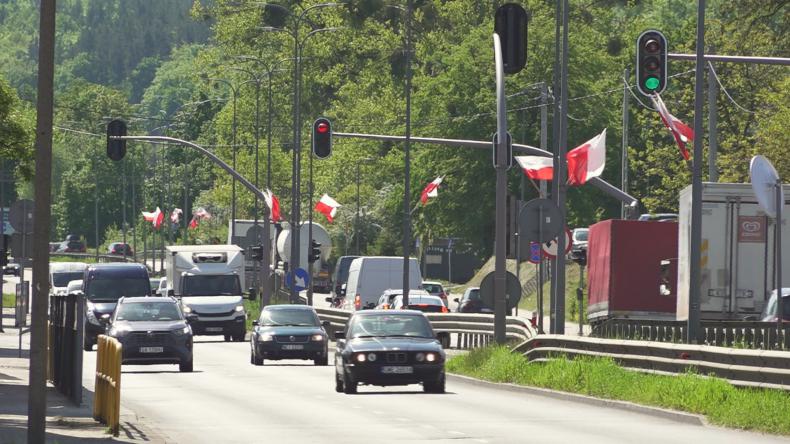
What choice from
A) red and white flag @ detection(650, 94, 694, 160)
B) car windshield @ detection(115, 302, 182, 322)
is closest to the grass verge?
car windshield @ detection(115, 302, 182, 322)

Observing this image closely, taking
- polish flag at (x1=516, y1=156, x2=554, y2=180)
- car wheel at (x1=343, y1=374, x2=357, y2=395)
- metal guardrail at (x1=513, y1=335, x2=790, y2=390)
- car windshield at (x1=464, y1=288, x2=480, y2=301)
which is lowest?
car wheel at (x1=343, y1=374, x2=357, y2=395)

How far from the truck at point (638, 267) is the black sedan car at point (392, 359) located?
36.4 feet

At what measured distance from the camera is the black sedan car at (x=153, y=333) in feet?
128

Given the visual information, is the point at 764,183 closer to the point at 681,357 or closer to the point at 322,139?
the point at 681,357

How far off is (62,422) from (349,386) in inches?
378

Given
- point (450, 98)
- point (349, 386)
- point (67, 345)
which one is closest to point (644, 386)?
point (349, 386)

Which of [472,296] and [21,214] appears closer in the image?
[21,214]

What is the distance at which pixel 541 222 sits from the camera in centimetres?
3297

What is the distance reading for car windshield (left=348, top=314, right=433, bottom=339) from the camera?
31.1 meters

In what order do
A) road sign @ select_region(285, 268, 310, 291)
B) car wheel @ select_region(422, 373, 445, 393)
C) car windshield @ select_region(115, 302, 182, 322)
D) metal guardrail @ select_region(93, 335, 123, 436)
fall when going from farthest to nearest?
road sign @ select_region(285, 268, 310, 291) → car windshield @ select_region(115, 302, 182, 322) → car wheel @ select_region(422, 373, 445, 393) → metal guardrail @ select_region(93, 335, 123, 436)

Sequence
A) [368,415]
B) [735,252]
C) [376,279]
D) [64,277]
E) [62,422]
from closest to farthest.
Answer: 1. [62,422]
2. [368,415]
3. [735,252]
4. [376,279]
5. [64,277]

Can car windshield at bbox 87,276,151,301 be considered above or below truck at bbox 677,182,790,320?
below

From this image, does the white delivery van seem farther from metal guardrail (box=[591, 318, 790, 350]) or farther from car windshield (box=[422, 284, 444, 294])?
metal guardrail (box=[591, 318, 790, 350])

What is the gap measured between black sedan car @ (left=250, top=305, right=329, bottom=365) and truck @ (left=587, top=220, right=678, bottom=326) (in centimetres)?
661
